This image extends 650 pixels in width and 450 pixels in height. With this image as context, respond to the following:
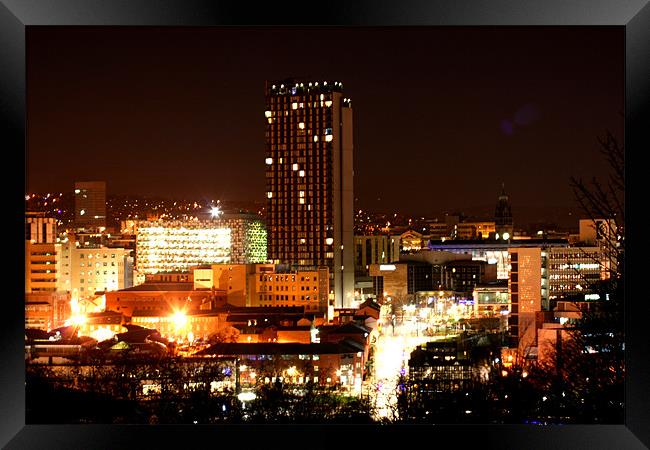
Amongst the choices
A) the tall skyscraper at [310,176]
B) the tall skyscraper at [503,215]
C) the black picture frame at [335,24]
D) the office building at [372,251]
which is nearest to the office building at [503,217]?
the tall skyscraper at [503,215]

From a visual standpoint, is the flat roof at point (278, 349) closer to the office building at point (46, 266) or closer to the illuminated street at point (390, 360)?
A: the illuminated street at point (390, 360)

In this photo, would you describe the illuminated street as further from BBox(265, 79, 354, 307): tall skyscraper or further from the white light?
BBox(265, 79, 354, 307): tall skyscraper

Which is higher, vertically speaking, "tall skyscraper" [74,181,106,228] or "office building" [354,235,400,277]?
"tall skyscraper" [74,181,106,228]

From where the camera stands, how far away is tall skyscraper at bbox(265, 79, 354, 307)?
15.1m

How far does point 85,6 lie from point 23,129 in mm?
225

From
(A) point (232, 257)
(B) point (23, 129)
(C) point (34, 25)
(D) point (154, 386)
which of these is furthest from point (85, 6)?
(A) point (232, 257)

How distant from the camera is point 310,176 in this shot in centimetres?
1519

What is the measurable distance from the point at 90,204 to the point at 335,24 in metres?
13.8

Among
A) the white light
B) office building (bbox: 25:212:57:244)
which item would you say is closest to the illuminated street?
the white light

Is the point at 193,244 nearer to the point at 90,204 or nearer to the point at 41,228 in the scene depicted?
the point at 90,204

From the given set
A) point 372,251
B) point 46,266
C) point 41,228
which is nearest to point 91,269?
point 46,266

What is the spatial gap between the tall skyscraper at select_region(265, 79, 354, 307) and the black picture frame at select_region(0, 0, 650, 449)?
1350 centimetres

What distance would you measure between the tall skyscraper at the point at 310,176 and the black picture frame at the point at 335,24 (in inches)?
532

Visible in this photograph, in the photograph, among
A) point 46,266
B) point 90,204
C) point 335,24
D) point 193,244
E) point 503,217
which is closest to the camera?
point 335,24
